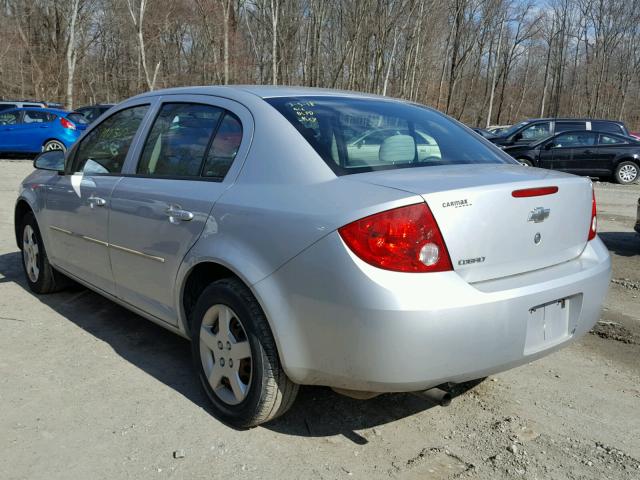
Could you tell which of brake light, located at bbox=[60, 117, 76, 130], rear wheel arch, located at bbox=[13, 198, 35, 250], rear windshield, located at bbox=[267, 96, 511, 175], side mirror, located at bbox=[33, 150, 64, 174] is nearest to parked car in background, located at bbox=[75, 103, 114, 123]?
brake light, located at bbox=[60, 117, 76, 130]

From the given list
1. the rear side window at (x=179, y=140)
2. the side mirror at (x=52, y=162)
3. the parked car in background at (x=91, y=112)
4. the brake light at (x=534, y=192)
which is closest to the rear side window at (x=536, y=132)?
the parked car in background at (x=91, y=112)

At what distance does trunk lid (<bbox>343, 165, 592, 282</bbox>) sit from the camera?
239cm

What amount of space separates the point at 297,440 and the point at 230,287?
81cm

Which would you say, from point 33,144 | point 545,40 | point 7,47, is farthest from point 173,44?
point 545,40

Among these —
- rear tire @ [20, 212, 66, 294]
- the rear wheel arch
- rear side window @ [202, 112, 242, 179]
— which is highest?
rear side window @ [202, 112, 242, 179]

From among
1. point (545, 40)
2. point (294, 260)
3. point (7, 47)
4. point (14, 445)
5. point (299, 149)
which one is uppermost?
point (545, 40)

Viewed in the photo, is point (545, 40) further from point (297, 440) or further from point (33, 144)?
point (297, 440)

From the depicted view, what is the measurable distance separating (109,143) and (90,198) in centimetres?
45

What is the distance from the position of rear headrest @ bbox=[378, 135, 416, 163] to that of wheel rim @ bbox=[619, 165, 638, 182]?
52.0ft

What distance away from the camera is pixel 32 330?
13.9 feet

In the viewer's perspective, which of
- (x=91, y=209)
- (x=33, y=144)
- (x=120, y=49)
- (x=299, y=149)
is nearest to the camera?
(x=299, y=149)

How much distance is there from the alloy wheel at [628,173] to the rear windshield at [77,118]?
15757 millimetres

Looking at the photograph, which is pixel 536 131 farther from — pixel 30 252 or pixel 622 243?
pixel 30 252

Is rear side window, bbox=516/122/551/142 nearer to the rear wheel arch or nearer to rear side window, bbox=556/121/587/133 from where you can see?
rear side window, bbox=556/121/587/133
